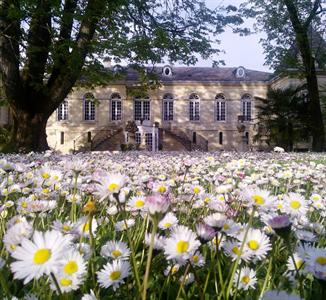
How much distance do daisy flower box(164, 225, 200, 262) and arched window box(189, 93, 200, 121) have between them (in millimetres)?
38603

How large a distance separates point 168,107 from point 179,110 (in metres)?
1.15

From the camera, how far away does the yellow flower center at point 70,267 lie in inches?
36.7

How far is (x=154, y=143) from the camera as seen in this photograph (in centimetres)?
3403

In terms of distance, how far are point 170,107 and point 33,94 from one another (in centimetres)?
2737

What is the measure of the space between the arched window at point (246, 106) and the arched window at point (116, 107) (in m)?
12.4

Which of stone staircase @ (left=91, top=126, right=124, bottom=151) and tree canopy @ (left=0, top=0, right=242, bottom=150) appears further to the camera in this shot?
stone staircase @ (left=91, top=126, right=124, bottom=151)

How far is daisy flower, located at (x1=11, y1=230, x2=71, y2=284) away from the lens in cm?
67

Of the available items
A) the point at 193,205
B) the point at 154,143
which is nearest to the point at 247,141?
the point at 154,143

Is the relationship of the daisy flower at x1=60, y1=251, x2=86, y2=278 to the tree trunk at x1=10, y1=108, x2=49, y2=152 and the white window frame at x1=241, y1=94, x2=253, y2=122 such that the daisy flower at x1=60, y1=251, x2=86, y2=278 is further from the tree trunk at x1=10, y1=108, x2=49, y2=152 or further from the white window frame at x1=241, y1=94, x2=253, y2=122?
the white window frame at x1=241, y1=94, x2=253, y2=122

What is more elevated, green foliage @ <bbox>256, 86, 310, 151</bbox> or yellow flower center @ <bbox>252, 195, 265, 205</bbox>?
green foliage @ <bbox>256, 86, 310, 151</bbox>

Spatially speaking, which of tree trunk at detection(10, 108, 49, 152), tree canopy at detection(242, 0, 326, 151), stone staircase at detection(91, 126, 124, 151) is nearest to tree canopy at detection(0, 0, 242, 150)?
tree trunk at detection(10, 108, 49, 152)

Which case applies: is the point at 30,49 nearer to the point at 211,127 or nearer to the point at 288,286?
the point at 288,286

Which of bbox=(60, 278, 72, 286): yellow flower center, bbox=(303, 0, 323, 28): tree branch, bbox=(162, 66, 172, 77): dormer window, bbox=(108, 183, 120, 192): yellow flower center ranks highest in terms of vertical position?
bbox=(162, 66, 172, 77): dormer window

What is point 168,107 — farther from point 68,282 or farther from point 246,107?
point 68,282
